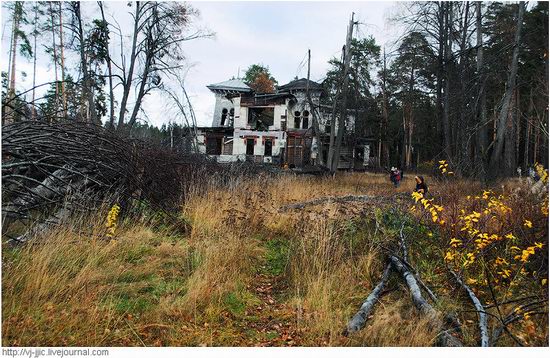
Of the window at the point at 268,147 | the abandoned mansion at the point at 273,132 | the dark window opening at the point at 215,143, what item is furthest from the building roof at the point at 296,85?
the dark window opening at the point at 215,143

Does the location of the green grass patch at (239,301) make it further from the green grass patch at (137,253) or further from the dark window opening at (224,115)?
the dark window opening at (224,115)

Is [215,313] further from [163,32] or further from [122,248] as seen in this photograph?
[163,32]

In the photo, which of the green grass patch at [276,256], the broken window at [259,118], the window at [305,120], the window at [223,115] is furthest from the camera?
the window at [223,115]

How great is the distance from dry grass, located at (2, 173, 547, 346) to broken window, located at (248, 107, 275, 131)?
28488mm

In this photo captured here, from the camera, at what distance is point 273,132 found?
1244 inches

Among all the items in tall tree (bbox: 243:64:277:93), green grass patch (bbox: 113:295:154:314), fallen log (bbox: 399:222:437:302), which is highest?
tall tree (bbox: 243:64:277:93)

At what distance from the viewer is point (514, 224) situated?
4.22 m

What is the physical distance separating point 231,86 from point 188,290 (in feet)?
105

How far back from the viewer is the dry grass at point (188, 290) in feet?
8.50

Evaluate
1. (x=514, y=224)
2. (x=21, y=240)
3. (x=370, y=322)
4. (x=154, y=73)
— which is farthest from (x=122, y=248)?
(x=154, y=73)

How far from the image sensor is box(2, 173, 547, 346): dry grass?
2.59 m

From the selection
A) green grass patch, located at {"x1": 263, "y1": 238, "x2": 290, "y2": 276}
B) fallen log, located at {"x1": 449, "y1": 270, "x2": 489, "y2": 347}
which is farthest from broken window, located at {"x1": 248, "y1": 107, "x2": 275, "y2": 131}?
fallen log, located at {"x1": 449, "y1": 270, "x2": 489, "y2": 347}

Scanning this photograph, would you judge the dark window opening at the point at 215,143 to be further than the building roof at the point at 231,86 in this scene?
Yes

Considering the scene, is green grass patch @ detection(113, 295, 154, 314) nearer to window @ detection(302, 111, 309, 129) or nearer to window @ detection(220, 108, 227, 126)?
window @ detection(302, 111, 309, 129)
